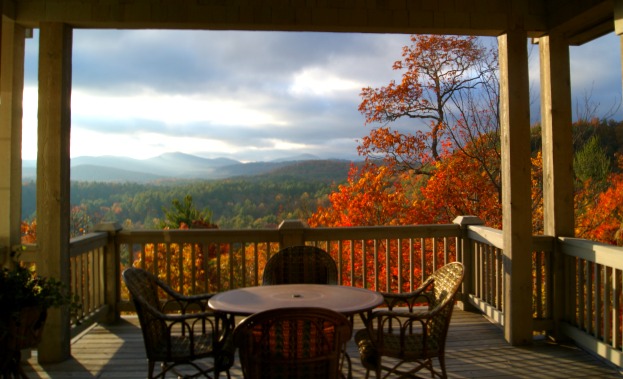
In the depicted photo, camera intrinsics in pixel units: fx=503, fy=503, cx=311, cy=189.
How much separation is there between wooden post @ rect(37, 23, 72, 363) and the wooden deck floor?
0.28m

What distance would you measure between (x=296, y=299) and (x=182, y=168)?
14.1 m

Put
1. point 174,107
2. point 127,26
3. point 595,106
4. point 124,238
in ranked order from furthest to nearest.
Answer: point 174,107, point 595,106, point 124,238, point 127,26

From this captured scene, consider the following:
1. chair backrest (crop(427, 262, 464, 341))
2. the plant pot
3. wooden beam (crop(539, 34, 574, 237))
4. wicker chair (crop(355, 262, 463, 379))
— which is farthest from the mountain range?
the plant pot

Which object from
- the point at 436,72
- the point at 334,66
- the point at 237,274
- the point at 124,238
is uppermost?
the point at 334,66

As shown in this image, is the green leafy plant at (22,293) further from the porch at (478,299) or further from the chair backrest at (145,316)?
the porch at (478,299)

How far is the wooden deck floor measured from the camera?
143 inches

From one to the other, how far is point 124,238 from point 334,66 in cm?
1082

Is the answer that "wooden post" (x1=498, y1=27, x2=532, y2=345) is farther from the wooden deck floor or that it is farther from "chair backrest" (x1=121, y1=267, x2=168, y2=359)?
"chair backrest" (x1=121, y1=267, x2=168, y2=359)

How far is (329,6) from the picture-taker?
13.2ft

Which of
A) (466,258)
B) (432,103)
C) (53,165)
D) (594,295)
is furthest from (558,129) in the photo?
(432,103)

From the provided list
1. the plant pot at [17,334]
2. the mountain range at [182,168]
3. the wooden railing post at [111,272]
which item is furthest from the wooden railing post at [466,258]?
the mountain range at [182,168]

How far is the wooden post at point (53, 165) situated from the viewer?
381cm

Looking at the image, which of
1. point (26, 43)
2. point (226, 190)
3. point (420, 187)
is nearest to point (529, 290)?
point (26, 43)

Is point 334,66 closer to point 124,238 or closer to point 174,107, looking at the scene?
point 174,107
